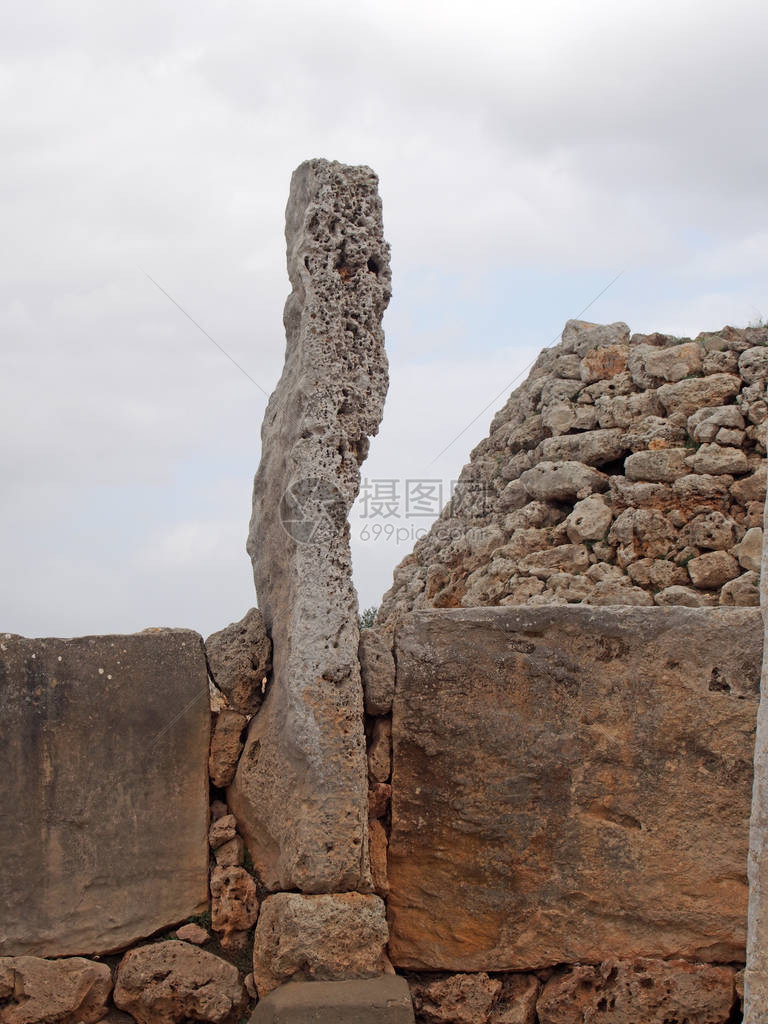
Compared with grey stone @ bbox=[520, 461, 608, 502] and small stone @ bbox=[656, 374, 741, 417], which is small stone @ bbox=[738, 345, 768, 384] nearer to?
small stone @ bbox=[656, 374, 741, 417]

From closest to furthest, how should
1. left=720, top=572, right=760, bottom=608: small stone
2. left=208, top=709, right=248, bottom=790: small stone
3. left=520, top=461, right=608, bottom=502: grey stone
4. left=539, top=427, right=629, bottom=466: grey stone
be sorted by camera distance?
1. left=208, top=709, right=248, bottom=790: small stone
2. left=720, top=572, right=760, bottom=608: small stone
3. left=520, top=461, right=608, bottom=502: grey stone
4. left=539, top=427, right=629, bottom=466: grey stone

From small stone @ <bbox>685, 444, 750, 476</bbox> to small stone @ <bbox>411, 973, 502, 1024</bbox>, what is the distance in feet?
12.8

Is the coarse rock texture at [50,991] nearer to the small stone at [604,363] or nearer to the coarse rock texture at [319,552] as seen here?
the coarse rock texture at [319,552]

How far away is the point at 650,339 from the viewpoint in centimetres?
859

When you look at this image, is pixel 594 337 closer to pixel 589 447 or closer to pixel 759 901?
pixel 589 447

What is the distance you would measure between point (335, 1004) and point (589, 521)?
401 cm

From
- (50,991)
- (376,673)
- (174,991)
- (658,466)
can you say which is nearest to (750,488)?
(658,466)

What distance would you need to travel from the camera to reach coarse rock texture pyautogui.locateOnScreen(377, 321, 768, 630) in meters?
7.48

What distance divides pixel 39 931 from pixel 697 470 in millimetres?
4995

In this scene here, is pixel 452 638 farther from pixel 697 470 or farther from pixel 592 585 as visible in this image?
pixel 697 470

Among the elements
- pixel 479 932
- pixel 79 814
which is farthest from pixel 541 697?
pixel 79 814

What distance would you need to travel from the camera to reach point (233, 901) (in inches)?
192

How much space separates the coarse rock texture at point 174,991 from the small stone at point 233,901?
0.18 meters

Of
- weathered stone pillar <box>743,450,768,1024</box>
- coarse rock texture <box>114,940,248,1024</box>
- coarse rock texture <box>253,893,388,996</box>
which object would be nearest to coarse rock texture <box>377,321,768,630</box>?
coarse rock texture <box>253,893,388,996</box>
